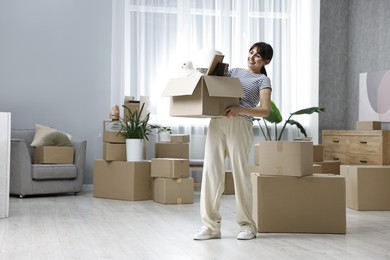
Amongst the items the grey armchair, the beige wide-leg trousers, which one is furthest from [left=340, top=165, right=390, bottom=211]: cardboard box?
the grey armchair

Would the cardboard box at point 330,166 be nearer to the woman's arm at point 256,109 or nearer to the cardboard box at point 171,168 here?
the cardboard box at point 171,168

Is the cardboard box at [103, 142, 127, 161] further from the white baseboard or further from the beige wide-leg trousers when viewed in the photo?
the beige wide-leg trousers

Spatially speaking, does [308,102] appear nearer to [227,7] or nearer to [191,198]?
[227,7]

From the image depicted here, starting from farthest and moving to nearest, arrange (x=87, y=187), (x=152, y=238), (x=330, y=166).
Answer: (x=87, y=187)
(x=330, y=166)
(x=152, y=238)

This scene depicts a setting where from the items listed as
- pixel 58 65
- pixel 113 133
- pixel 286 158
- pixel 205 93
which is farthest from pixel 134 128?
pixel 205 93

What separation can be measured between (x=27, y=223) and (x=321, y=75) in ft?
15.6

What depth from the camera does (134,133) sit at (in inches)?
248

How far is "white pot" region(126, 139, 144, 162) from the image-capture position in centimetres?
620

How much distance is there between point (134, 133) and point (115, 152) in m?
0.27

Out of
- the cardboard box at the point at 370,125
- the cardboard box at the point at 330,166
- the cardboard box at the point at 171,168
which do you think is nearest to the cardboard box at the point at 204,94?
the cardboard box at the point at 171,168

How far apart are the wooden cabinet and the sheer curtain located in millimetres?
374

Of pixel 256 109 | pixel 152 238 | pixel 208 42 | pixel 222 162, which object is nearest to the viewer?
pixel 256 109

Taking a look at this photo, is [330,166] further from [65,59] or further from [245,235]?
[245,235]

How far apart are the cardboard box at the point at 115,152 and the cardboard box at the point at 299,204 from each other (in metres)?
2.37
